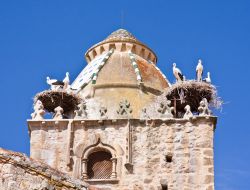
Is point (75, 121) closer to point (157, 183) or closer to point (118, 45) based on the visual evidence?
point (157, 183)

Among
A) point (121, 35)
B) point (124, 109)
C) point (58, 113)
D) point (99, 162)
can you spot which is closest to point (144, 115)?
point (124, 109)

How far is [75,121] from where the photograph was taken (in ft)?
69.3

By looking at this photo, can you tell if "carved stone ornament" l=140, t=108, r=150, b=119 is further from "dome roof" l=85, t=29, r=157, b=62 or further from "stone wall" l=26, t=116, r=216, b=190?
"dome roof" l=85, t=29, r=157, b=62

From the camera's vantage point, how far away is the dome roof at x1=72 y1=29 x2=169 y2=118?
2272 centimetres

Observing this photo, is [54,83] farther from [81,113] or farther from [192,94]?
[192,94]

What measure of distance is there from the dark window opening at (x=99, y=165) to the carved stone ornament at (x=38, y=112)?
1858mm

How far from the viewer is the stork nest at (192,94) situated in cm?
2138

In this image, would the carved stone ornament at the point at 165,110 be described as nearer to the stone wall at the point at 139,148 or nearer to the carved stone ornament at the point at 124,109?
the stone wall at the point at 139,148

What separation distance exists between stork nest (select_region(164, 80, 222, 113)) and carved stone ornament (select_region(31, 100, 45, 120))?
3.36 meters

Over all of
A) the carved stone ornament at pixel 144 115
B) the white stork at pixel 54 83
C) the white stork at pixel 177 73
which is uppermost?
the white stork at pixel 177 73

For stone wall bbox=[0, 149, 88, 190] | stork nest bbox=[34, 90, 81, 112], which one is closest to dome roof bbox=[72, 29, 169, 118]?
stork nest bbox=[34, 90, 81, 112]

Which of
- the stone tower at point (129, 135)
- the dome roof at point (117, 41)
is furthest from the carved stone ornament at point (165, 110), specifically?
the dome roof at point (117, 41)

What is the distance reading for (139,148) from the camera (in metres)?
20.5

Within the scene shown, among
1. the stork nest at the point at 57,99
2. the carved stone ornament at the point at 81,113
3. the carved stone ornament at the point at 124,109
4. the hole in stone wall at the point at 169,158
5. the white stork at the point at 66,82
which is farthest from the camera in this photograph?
the white stork at the point at 66,82
